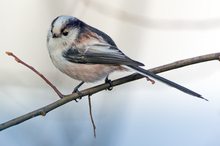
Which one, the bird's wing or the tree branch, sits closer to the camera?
the tree branch

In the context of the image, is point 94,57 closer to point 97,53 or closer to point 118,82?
point 97,53

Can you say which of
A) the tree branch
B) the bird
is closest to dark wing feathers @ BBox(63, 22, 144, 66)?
the bird

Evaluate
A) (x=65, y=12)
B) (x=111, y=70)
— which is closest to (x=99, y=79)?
(x=111, y=70)

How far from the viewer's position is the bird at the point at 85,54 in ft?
2.79

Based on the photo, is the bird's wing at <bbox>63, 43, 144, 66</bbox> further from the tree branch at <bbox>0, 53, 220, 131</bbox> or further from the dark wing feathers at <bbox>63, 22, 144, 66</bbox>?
the tree branch at <bbox>0, 53, 220, 131</bbox>

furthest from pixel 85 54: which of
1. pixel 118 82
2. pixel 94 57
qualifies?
pixel 118 82

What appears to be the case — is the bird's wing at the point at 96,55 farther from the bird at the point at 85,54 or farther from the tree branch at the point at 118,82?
the tree branch at the point at 118,82

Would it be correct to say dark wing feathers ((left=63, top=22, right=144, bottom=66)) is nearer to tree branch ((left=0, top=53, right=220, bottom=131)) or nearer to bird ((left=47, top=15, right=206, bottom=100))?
bird ((left=47, top=15, right=206, bottom=100))

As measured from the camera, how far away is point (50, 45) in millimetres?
860

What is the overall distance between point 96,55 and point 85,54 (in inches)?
0.9

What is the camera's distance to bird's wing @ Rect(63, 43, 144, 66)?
0.88 metres

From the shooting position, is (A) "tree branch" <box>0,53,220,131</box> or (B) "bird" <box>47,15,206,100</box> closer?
(A) "tree branch" <box>0,53,220,131</box>

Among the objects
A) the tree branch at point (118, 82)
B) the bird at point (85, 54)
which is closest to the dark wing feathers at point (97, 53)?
the bird at point (85, 54)

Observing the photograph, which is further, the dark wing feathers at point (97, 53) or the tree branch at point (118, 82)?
the dark wing feathers at point (97, 53)
